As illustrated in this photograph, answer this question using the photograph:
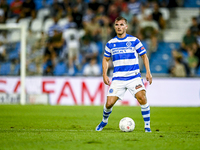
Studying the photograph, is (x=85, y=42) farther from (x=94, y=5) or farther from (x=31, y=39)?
(x=94, y=5)

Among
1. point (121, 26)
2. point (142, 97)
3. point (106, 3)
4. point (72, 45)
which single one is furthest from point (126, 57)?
point (106, 3)

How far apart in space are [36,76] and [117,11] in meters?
5.40

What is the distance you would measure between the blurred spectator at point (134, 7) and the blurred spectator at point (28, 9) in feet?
15.8

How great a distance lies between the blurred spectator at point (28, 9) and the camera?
19.4 metres

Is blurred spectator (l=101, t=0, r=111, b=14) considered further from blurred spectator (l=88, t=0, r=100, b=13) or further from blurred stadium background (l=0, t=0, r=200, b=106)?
blurred spectator (l=88, t=0, r=100, b=13)

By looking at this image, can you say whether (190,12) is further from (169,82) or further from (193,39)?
(169,82)

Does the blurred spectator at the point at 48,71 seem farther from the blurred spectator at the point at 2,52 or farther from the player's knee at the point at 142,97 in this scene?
the player's knee at the point at 142,97

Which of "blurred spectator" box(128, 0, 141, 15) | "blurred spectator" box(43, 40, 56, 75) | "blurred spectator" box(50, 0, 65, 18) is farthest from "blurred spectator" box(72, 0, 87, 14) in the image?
"blurred spectator" box(43, 40, 56, 75)

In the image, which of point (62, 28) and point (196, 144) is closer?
point (196, 144)

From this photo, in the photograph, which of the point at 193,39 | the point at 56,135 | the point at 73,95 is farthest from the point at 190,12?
the point at 56,135

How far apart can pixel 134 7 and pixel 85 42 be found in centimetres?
348

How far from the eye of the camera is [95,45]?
58.4 feet

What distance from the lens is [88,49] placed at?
Answer: 57.4ft

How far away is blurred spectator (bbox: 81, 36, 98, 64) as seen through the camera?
17.2 metres
